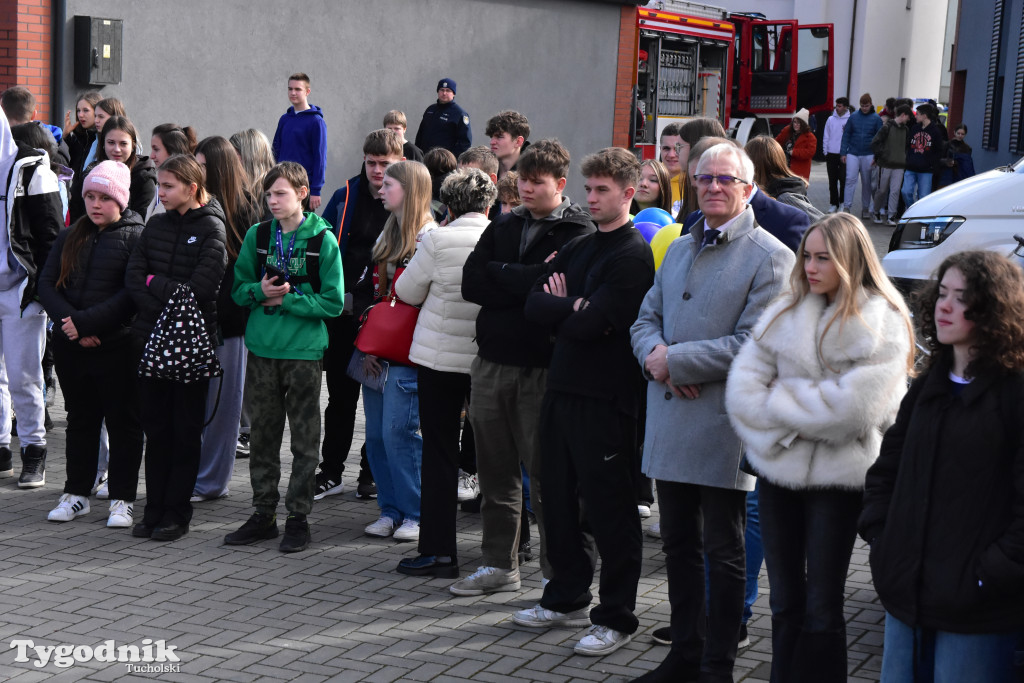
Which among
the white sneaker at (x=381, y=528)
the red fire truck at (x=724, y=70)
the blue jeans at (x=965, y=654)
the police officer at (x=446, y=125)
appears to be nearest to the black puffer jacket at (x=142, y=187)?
the white sneaker at (x=381, y=528)

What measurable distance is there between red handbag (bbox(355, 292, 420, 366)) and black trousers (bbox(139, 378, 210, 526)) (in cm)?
92

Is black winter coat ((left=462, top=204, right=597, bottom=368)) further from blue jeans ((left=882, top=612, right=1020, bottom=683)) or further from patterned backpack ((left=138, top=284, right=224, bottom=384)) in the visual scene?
blue jeans ((left=882, top=612, right=1020, bottom=683))

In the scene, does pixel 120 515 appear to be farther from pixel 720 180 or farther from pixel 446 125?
pixel 446 125

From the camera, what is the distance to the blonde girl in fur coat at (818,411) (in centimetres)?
409

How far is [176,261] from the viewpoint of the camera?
648 cm

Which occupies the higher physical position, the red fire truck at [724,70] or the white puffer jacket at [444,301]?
the red fire truck at [724,70]

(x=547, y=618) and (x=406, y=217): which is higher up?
(x=406, y=217)

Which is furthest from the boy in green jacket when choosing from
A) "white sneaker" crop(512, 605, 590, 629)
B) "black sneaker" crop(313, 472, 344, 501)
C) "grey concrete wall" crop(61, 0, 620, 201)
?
"grey concrete wall" crop(61, 0, 620, 201)

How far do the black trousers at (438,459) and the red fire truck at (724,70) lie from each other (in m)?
16.0

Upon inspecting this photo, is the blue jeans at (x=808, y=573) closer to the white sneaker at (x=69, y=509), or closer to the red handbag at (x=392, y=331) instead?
the red handbag at (x=392, y=331)

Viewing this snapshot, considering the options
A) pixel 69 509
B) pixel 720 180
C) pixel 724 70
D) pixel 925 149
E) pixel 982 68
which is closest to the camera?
pixel 720 180

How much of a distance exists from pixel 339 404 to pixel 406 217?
1.57 meters

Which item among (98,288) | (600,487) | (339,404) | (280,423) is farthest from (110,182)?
(600,487)

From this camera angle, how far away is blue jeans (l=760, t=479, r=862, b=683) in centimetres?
420
